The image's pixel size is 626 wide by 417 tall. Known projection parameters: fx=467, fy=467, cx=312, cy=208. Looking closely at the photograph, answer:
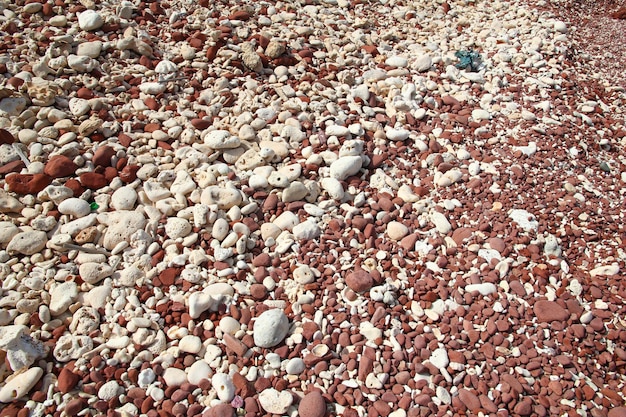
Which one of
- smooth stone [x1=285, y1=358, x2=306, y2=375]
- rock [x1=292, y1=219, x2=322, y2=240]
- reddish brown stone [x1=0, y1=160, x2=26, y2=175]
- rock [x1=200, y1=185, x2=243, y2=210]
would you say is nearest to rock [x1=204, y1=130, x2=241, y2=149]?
rock [x1=200, y1=185, x2=243, y2=210]

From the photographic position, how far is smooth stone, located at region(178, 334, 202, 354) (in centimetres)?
213

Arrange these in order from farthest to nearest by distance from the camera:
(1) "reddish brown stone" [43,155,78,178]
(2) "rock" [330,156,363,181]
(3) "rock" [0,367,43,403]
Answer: (2) "rock" [330,156,363,181], (1) "reddish brown stone" [43,155,78,178], (3) "rock" [0,367,43,403]

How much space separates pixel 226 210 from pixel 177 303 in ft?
2.03

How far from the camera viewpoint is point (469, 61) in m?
3.79

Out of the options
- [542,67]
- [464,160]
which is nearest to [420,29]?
[542,67]

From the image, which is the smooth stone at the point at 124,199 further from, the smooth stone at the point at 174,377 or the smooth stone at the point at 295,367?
the smooth stone at the point at 295,367

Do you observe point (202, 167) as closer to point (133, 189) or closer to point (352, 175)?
point (133, 189)

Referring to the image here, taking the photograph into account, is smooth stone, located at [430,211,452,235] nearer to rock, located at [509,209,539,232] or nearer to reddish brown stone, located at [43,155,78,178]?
rock, located at [509,209,539,232]

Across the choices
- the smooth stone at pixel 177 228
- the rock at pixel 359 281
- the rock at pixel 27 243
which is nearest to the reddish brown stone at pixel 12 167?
the rock at pixel 27 243

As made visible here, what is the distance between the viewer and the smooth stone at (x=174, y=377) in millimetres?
2043

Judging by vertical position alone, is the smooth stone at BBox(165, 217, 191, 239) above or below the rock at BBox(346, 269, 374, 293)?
above

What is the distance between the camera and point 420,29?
430cm

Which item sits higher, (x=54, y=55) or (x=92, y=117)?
(x=54, y=55)

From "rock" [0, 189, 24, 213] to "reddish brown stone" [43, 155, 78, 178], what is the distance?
0.22 meters
